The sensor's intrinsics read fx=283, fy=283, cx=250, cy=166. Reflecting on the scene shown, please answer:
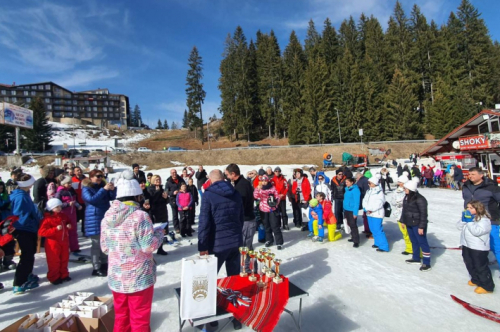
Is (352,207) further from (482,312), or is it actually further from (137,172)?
(137,172)

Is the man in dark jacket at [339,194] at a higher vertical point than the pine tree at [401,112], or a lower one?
lower

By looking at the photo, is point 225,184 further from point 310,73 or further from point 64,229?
point 310,73

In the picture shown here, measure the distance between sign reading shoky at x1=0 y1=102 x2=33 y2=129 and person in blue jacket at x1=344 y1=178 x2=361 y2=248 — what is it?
3464 centimetres

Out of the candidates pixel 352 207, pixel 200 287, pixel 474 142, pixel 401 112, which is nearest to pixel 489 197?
pixel 352 207

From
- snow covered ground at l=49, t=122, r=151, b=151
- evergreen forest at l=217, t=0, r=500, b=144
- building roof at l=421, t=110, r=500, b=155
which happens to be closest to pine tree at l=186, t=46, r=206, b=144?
evergreen forest at l=217, t=0, r=500, b=144

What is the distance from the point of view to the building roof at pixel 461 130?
16.8m

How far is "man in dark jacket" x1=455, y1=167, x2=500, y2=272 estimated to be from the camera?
4941 mm

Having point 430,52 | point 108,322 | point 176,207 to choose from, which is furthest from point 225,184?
point 430,52

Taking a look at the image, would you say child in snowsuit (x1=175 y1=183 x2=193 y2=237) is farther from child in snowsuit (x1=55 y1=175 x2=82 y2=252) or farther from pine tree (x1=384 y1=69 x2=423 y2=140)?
pine tree (x1=384 y1=69 x2=423 y2=140)

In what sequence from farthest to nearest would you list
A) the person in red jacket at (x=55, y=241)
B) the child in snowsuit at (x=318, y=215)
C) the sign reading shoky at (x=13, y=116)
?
the sign reading shoky at (x=13, y=116)
the child in snowsuit at (x=318, y=215)
the person in red jacket at (x=55, y=241)

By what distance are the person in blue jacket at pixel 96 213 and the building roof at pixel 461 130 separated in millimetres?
19785

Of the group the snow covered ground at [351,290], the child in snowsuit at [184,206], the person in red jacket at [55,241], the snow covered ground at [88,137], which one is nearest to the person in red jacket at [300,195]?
the snow covered ground at [351,290]

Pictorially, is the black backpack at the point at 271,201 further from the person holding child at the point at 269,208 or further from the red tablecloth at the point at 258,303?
the red tablecloth at the point at 258,303

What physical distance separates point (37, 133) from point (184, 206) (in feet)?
161
